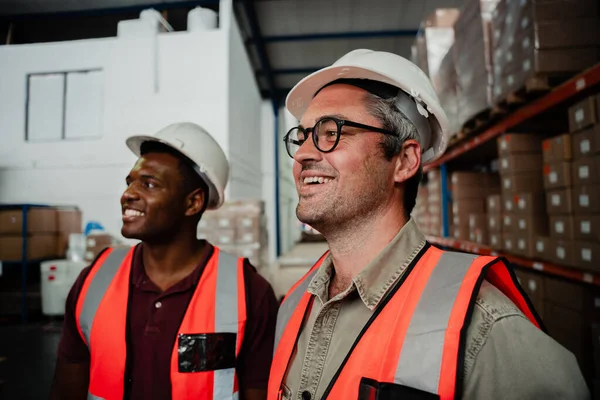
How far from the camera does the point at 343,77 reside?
1286 mm

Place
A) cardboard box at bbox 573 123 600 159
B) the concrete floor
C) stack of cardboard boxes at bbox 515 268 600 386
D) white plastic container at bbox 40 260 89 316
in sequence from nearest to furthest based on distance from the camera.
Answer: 1. cardboard box at bbox 573 123 600 159
2. stack of cardboard boxes at bbox 515 268 600 386
3. the concrete floor
4. white plastic container at bbox 40 260 89 316

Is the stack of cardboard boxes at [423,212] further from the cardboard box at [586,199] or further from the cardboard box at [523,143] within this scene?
the cardboard box at [586,199]

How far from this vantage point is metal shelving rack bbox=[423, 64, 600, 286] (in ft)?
7.62

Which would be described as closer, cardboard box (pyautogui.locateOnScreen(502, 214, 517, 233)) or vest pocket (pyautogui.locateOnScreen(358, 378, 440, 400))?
vest pocket (pyautogui.locateOnScreen(358, 378, 440, 400))

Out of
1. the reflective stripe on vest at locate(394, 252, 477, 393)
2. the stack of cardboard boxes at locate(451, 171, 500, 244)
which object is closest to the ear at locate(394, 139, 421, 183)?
the reflective stripe on vest at locate(394, 252, 477, 393)

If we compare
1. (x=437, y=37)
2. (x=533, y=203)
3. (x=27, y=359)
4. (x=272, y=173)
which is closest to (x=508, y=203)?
(x=533, y=203)

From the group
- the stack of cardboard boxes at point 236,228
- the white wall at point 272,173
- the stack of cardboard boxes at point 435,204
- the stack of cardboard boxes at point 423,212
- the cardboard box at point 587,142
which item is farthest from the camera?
the white wall at point 272,173

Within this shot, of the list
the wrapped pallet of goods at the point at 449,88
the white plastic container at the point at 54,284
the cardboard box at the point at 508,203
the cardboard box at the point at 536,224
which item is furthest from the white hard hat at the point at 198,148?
the white plastic container at the point at 54,284

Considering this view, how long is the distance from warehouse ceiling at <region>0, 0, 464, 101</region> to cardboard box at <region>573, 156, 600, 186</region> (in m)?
6.90

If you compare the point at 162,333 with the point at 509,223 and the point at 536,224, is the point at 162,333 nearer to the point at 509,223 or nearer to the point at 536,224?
the point at 536,224

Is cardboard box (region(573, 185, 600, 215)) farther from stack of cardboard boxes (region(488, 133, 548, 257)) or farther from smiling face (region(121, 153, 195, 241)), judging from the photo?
smiling face (region(121, 153, 195, 241))

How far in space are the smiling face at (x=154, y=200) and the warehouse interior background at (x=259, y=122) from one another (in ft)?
7.81

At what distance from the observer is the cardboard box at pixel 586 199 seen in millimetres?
2377

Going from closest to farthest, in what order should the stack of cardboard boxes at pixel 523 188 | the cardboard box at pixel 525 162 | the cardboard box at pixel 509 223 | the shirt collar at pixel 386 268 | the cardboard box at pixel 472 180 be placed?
the shirt collar at pixel 386 268, the stack of cardboard boxes at pixel 523 188, the cardboard box at pixel 525 162, the cardboard box at pixel 509 223, the cardboard box at pixel 472 180
